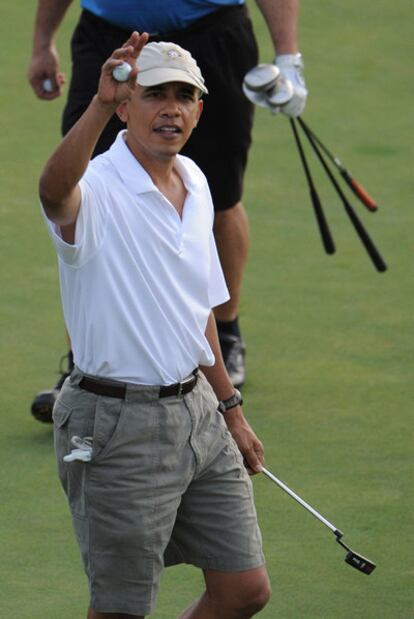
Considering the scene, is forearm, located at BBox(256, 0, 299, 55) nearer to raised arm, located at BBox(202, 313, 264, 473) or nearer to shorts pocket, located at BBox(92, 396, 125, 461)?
raised arm, located at BBox(202, 313, 264, 473)

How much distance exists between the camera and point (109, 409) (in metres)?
3.84

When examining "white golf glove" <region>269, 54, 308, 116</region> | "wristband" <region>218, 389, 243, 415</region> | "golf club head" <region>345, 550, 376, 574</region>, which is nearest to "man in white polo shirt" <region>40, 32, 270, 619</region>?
"wristband" <region>218, 389, 243, 415</region>

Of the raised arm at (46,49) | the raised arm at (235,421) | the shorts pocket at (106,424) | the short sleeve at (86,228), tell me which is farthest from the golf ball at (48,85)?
the shorts pocket at (106,424)

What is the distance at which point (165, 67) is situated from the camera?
397 cm

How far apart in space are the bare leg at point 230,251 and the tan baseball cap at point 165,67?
93.2 inches

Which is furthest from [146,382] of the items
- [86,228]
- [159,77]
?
[159,77]

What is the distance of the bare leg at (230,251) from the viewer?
6395mm

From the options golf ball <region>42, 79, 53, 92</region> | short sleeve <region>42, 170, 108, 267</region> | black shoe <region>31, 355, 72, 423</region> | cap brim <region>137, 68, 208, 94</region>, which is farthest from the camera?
golf ball <region>42, 79, 53, 92</region>

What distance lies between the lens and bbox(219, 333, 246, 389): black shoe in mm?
6352

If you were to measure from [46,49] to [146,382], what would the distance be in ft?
9.56

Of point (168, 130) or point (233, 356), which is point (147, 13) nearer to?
point (233, 356)

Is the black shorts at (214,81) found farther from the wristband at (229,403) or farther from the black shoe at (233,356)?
the wristband at (229,403)

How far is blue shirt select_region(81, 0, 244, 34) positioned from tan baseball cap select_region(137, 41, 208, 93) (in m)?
1.97

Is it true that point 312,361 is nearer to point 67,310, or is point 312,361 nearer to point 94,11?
point 94,11
